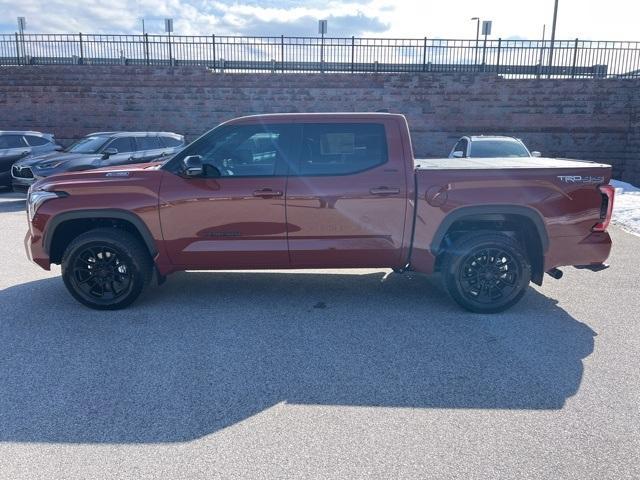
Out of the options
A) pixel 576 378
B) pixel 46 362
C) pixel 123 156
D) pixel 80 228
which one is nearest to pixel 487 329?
pixel 576 378

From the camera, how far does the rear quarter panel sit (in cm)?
491

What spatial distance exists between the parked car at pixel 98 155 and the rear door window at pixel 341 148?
29.8ft

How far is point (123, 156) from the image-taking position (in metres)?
13.2

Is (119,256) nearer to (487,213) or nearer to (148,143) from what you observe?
(487,213)

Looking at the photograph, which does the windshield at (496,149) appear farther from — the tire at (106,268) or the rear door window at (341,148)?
the tire at (106,268)

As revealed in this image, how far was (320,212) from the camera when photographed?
500cm

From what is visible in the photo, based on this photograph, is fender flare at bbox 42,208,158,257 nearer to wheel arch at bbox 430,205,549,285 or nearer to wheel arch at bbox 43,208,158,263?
wheel arch at bbox 43,208,158,263

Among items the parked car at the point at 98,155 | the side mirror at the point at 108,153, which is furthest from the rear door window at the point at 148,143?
the side mirror at the point at 108,153

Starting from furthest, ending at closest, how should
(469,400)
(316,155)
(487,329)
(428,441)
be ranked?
(316,155), (487,329), (469,400), (428,441)

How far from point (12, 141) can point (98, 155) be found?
3.56m

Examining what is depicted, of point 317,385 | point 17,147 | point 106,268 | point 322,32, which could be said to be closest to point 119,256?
point 106,268

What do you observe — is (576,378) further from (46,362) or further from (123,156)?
(123,156)

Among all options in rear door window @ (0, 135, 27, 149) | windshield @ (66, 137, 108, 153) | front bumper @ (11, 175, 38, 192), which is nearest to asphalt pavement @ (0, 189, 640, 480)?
front bumper @ (11, 175, 38, 192)

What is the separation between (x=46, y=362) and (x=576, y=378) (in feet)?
13.3
